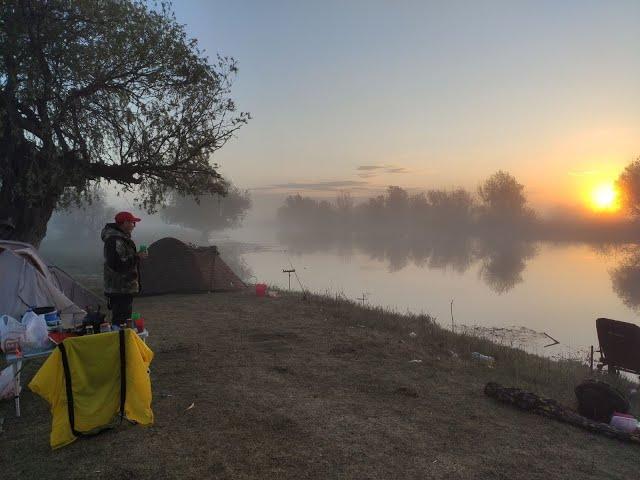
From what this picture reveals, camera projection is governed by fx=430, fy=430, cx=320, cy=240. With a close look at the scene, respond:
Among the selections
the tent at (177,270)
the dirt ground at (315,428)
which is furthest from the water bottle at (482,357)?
the tent at (177,270)

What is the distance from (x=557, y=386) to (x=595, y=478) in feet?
12.7

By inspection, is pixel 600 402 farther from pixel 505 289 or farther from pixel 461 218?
pixel 461 218

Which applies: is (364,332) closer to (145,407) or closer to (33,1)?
(145,407)

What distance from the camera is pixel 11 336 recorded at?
16.6ft

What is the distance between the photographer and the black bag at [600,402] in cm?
638

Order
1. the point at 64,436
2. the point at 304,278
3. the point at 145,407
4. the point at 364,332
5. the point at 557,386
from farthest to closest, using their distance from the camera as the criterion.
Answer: the point at 304,278 < the point at 364,332 < the point at 557,386 < the point at 145,407 < the point at 64,436

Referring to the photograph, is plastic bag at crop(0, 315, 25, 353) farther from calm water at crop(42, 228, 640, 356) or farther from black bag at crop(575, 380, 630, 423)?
calm water at crop(42, 228, 640, 356)

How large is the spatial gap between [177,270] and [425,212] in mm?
102017

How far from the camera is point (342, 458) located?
4.53 metres

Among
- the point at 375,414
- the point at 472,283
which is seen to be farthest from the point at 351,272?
the point at 375,414

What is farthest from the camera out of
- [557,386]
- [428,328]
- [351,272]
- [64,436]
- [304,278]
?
[351,272]

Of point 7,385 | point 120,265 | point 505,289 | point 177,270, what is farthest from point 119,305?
point 505,289

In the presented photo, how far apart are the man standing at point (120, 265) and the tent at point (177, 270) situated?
8.21 meters

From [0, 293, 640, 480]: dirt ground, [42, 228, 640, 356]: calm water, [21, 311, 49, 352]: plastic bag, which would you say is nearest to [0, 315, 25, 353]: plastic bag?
[21, 311, 49, 352]: plastic bag
